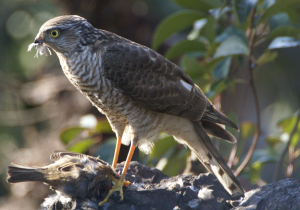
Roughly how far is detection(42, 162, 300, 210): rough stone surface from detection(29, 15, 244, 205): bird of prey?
0.15m

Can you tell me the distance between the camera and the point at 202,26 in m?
4.06

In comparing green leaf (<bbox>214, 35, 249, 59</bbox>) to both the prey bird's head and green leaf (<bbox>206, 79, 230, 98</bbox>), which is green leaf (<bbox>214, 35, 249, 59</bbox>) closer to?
green leaf (<bbox>206, 79, 230, 98</bbox>)

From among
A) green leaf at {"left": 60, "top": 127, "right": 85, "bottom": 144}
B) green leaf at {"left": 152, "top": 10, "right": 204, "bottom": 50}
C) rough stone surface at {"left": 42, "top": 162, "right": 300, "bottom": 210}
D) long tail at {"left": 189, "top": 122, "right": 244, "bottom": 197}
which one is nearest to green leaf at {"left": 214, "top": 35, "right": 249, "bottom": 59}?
green leaf at {"left": 152, "top": 10, "right": 204, "bottom": 50}

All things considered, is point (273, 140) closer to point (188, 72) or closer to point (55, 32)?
point (188, 72)

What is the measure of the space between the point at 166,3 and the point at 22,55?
4.97 meters

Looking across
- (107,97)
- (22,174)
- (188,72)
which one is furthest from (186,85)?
(22,174)

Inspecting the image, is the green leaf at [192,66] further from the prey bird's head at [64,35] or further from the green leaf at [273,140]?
the green leaf at [273,140]

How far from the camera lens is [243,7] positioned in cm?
326

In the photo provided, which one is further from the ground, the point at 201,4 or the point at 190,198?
the point at 201,4

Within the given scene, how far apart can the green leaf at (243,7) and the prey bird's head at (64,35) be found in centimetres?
134

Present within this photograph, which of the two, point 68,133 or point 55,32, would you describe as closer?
point 55,32

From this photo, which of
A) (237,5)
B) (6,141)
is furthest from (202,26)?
(6,141)

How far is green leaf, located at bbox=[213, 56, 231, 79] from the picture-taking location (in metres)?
3.61

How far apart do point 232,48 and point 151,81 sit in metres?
0.80
